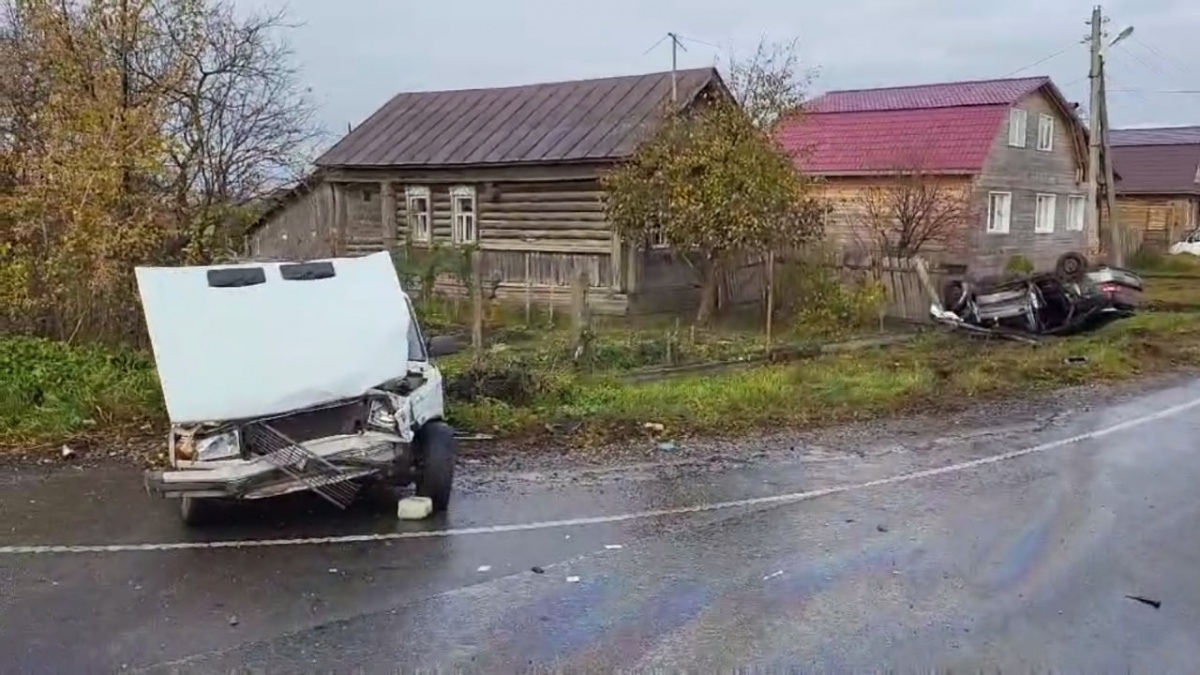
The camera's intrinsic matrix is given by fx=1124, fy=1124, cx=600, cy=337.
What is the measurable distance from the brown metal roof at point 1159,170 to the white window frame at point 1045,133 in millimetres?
14181

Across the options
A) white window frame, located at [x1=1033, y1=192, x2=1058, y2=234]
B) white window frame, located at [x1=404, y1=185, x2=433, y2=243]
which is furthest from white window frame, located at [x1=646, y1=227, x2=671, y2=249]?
white window frame, located at [x1=1033, y1=192, x2=1058, y2=234]

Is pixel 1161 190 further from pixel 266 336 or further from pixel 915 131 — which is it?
pixel 266 336

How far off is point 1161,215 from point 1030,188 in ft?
62.5

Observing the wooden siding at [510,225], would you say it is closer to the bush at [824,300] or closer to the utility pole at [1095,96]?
the bush at [824,300]

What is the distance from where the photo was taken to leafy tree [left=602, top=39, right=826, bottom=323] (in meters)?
19.0

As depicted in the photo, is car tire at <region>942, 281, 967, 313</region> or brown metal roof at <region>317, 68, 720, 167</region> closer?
car tire at <region>942, 281, 967, 313</region>

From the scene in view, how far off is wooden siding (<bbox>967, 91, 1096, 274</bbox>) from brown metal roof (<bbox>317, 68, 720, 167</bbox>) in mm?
12240

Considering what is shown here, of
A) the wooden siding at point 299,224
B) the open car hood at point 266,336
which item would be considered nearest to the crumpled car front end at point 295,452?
the open car hood at point 266,336

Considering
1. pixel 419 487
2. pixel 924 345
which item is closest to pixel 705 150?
pixel 924 345

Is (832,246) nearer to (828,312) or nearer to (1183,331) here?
(828,312)

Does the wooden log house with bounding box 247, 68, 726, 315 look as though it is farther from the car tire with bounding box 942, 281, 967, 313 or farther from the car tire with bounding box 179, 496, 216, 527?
the car tire with bounding box 179, 496, 216, 527

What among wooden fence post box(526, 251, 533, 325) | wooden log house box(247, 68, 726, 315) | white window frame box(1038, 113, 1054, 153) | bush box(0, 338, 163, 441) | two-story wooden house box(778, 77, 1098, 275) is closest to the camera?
bush box(0, 338, 163, 441)

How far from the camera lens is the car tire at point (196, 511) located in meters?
7.91

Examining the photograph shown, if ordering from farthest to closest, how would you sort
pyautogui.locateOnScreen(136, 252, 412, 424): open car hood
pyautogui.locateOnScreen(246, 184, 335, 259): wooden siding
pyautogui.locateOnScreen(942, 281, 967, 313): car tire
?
1. pyautogui.locateOnScreen(246, 184, 335, 259): wooden siding
2. pyautogui.locateOnScreen(942, 281, 967, 313): car tire
3. pyautogui.locateOnScreen(136, 252, 412, 424): open car hood
